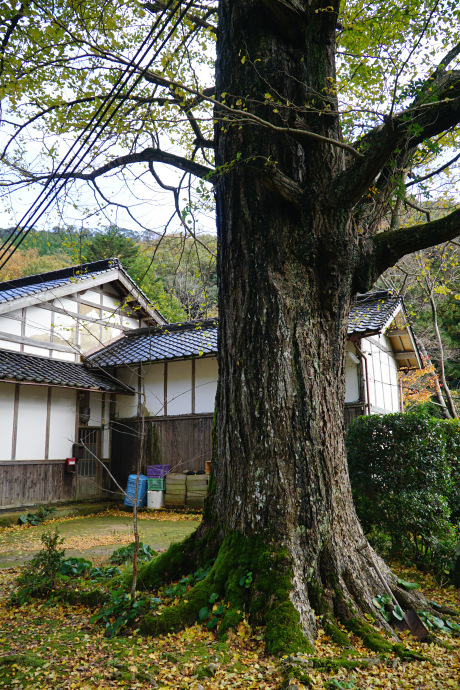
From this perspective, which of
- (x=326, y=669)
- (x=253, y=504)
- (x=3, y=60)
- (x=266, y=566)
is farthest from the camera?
(x=3, y=60)

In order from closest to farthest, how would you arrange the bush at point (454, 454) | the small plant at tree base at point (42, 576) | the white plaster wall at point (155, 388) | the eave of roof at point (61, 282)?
the small plant at tree base at point (42, 576)
the bush at point (454, 454)
the eave of roof at point (61, 282)
the white plaster wall at point (155, 388)

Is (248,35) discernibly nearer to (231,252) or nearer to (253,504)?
(231,252)

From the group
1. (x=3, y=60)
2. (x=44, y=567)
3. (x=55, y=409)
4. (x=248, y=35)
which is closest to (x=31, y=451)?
(x=55, y=409)

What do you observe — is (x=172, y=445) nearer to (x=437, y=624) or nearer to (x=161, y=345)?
(x=161, y=345)

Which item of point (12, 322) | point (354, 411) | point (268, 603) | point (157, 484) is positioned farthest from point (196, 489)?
point (268, 603)

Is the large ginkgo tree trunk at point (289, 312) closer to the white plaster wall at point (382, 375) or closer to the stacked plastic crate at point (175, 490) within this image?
the white plaster wall at point (382, 375)

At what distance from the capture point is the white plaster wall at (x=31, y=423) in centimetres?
1152

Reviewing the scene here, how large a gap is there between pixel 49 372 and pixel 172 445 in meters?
3.94

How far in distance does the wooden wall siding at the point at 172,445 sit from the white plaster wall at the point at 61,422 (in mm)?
1266

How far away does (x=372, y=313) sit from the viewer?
1159 centimetres

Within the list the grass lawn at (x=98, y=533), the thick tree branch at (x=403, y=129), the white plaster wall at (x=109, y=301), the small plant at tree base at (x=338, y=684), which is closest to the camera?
the small plant at tree base at (x=338, y=684)

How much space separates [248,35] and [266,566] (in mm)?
4922

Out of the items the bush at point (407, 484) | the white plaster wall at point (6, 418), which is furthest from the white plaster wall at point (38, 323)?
the bush at point (407, 484)

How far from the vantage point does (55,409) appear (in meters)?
12.6
